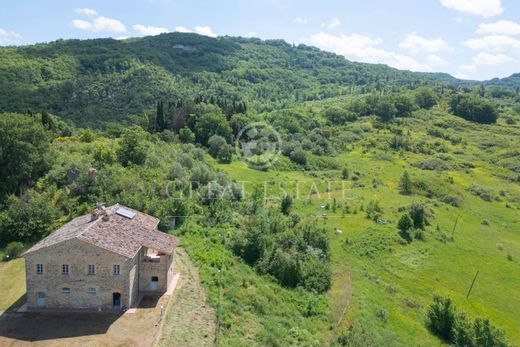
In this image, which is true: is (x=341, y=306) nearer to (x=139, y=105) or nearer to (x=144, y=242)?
(x=144, y=242)

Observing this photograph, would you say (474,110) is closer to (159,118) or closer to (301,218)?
(159,118)

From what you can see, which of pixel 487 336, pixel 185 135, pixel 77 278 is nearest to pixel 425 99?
pixel 185 135

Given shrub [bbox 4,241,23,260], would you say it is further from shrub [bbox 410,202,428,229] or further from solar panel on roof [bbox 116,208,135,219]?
shrub [bbox 410,202,428,229]

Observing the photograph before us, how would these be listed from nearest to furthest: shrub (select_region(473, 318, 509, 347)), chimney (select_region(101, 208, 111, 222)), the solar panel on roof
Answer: chimney (select_region(101, 208, 111, 222)), the solar panel on roof, shrub (select_region(473, 318, 509, 347))

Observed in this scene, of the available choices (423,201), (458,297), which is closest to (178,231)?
(458,297)

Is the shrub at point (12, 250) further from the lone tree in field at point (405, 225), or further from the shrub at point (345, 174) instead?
the shrub at point (345, 174)
